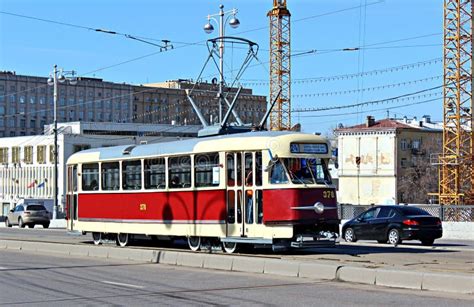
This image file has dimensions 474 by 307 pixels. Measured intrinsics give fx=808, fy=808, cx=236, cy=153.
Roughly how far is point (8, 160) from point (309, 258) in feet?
309

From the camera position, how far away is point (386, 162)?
9725cm

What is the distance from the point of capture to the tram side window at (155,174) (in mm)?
23094

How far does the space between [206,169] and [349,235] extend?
8.43m

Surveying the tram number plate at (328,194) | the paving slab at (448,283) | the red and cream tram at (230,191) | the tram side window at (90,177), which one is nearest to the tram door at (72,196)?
the tram side window at (90,177)

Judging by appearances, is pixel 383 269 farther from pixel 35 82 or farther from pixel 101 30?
pixel 35 82

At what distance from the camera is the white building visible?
3861 inches

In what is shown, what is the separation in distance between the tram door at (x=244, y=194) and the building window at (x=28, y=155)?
8469 centimetres

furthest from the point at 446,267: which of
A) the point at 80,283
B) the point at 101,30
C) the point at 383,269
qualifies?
the point at 101,30

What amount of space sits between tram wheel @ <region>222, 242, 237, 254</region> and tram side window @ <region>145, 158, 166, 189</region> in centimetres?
303

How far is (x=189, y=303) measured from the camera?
40.6 ft

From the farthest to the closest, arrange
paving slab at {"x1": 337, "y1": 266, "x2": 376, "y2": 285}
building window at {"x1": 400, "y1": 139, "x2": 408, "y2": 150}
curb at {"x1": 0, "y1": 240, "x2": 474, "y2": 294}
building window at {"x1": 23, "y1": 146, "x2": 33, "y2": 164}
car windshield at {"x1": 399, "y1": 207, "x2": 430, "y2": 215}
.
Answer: building window at {"x1": 23, "y1": 146, "x2": 33, "y2": 164}, building window at {"x1": 400, "y1": 139, "x2": 408, "y2": 150}, car windshield at {"x1": 399, "y1": 207, "x2": 430, "y2": 215}, paving slab at {"x1": 337, "y1": 266, "x2": 376, "y2": 285}, curb at {"x1": 0, "y1": 240, "x2": 474, "y2": 294}

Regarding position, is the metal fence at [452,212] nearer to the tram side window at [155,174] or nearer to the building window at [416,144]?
the tram side window at [155,174]

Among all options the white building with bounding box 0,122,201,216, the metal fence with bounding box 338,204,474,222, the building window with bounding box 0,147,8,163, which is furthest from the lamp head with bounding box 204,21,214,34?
the building window with bounding box 0,147,8,163

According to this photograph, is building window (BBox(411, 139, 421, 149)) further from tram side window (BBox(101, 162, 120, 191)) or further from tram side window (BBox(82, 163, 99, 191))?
tram side window (BBox(101, 162, 120, 191))
